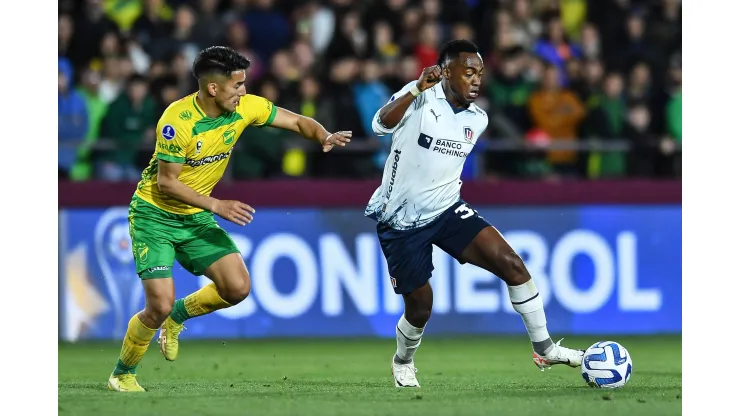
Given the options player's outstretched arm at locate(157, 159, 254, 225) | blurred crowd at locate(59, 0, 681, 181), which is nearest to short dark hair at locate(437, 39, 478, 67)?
player's outstretched arm at locate(157, 159, 254, 225)

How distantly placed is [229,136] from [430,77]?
1.58m

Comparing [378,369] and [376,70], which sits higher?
[376,70]

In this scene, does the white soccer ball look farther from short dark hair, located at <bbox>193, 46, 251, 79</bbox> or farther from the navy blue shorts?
short dark hair, located at <bbox>193, 46, 251, 79</bbox>

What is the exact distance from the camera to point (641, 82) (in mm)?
14828

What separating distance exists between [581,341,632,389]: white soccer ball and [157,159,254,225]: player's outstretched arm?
257 cm

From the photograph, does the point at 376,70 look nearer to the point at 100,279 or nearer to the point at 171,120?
the point at 100,279

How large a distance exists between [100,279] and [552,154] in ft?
17.3

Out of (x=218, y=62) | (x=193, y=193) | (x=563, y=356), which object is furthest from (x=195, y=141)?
(x=563, y=356)

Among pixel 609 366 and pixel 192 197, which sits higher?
pixel 192 197

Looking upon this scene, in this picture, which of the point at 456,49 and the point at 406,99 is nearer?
the point at 406,99

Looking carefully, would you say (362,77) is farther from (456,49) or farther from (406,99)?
(406,99)

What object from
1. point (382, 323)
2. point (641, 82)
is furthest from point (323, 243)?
point (641, 82)

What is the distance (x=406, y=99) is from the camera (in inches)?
333

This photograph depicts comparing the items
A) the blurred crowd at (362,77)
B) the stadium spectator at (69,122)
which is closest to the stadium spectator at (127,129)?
the blurred crowd at (362,77)
